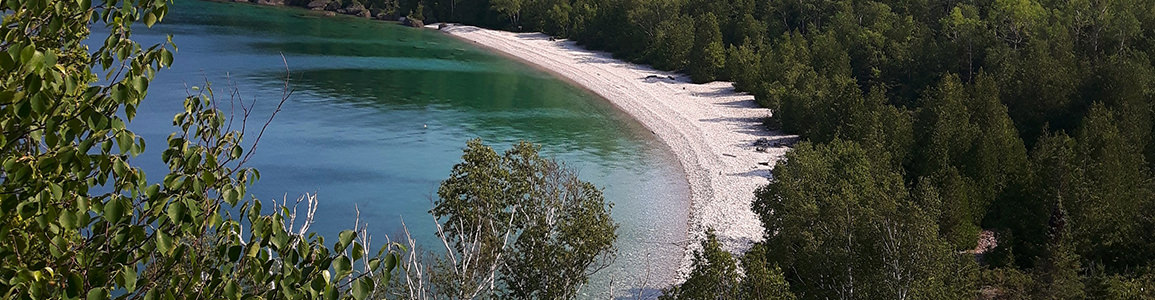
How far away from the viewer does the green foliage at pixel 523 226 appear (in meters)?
25.7

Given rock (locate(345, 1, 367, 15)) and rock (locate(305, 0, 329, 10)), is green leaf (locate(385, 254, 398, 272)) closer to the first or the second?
rock (locate(345, 1, 367, 15))

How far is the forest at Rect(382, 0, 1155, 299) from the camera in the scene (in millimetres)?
28156

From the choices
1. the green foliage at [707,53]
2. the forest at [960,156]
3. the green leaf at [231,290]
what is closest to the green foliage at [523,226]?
the forest at [960,156]

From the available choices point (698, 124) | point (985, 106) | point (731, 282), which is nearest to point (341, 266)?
point (731, 282)

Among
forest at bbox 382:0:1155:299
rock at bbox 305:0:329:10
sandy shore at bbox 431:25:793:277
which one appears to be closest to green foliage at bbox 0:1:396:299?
forest at bbox 382:0:1155:299

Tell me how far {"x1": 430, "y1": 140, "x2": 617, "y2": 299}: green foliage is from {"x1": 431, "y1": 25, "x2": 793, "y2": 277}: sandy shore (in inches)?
408

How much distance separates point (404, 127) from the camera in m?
71.8

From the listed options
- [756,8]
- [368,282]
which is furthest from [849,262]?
[756,8]

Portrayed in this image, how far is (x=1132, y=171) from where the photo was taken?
40.6 metres

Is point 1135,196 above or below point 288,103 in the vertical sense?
above

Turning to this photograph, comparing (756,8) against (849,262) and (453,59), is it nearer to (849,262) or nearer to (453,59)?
(453,59)

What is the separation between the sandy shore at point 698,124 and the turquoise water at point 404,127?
1.42m

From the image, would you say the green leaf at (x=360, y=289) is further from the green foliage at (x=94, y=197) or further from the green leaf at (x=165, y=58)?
the green leaf at (x=165, y=58)

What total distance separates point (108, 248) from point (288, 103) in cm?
7525
